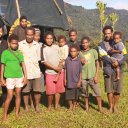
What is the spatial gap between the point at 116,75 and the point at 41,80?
1.69 m

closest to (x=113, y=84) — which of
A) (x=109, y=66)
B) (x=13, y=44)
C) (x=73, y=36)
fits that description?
(x=109, y=66)

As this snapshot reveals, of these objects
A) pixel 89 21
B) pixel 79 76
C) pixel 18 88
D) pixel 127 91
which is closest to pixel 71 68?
pixel 79 76

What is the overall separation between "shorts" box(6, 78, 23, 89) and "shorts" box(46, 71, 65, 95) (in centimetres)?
86

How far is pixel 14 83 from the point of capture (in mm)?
7395

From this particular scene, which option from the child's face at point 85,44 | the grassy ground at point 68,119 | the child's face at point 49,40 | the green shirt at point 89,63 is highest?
the child's face at point 49,40

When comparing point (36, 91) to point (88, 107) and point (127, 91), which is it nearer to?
point (88, 107)

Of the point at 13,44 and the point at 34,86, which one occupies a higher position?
the point at 13,44

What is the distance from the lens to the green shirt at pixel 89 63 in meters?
8.07

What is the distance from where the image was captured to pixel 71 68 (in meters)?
8.06

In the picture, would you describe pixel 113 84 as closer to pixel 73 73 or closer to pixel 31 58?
pixel 73 73

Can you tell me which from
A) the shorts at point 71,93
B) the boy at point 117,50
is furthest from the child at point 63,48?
the boy at point 117,50

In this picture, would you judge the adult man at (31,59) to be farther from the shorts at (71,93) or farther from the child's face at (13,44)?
the shorts at (71,93)

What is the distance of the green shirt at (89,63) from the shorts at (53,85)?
1.81 feet

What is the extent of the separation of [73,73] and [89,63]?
1.40 feet
